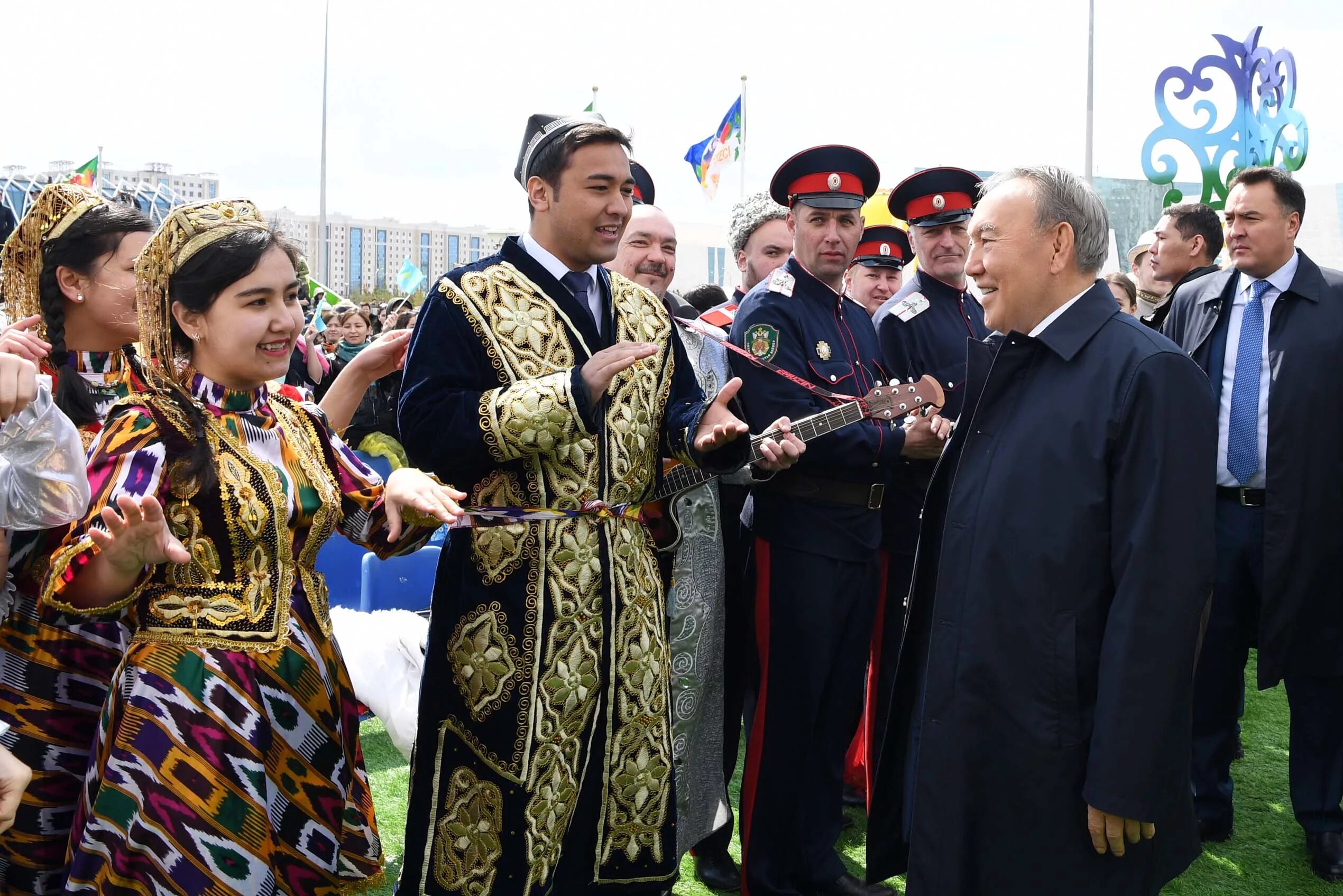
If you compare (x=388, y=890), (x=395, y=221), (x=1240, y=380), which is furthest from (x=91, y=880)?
(x=395, y=221)

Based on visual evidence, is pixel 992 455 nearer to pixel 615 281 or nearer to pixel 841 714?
pixel 615 281

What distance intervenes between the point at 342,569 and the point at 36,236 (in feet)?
9.24

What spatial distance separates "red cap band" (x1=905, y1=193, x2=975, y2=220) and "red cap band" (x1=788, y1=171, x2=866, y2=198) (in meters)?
0.60

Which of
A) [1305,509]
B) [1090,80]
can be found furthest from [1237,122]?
[1305,509]

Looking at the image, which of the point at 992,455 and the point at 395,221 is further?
the point at 395,221

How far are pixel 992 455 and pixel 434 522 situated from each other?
1210mm

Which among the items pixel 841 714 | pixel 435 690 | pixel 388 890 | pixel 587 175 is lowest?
pixel 388 890

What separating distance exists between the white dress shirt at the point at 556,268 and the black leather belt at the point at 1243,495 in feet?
7.77

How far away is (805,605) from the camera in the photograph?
3604 mm

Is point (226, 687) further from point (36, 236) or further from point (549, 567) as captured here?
point (36, 236)

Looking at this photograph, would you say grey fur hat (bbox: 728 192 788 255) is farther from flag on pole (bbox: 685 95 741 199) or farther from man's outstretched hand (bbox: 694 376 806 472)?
flag on pole (bbox: 685 95 741 199)

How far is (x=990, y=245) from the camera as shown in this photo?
2.50 m

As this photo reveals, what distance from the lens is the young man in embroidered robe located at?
2799 mm

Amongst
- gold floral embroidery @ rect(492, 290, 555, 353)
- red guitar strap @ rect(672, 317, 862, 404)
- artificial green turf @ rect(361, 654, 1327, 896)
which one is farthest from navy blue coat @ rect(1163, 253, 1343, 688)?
gold floral embroidery @ rect(492, 290, 555, 353)
